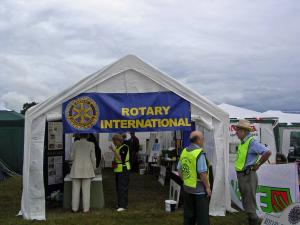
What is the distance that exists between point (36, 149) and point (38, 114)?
0.64 m

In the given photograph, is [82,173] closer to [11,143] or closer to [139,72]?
[139,72]

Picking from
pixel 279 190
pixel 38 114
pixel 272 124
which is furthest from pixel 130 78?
pixel 272 124

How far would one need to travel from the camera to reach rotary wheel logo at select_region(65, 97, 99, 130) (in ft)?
26.5

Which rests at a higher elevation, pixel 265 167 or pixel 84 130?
pixel 84 130

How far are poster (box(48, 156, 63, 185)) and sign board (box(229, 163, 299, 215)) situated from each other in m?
4.75

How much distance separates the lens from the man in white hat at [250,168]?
6.38m

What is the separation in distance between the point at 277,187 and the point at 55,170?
5165 mm

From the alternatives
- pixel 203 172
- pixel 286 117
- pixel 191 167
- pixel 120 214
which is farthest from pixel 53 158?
pixel 286 117

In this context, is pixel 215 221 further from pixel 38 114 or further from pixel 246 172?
pixel 38 114

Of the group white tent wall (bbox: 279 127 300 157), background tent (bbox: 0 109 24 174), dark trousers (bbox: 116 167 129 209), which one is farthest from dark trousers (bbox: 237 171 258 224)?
background tent (bbox: 0 109 24 174)

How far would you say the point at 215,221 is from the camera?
7766 mm

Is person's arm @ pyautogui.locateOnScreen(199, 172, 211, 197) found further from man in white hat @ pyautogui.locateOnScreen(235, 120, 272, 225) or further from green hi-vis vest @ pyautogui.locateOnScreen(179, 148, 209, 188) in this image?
man in white hat @ pyautogui.locateOnScreen(235, 120, 272, 225)

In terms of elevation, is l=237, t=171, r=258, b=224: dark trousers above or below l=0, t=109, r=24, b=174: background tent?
below

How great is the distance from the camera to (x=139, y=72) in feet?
27.5
